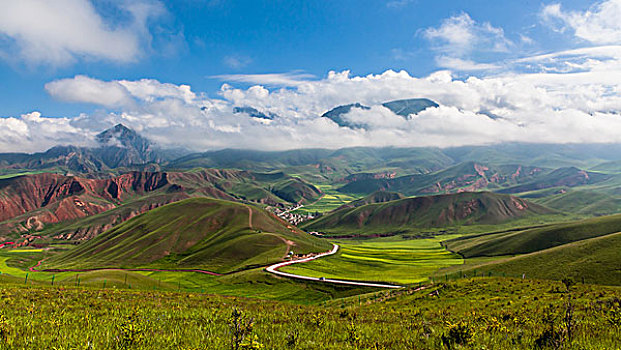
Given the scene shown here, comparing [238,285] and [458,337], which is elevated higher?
[458,337]

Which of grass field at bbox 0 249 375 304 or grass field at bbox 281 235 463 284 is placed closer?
grass field at bbox 0 249 375 304

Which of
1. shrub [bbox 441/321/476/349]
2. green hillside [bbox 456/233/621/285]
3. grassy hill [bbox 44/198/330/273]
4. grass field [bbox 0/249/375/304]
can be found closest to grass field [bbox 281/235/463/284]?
grass field [bbox 0/249/375/304]

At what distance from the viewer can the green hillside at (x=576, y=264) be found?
76.4 metres

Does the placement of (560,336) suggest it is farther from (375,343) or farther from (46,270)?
(46,270)

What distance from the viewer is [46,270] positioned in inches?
6973

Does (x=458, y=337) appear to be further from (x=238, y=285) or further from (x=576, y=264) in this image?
(x=238, y=285)

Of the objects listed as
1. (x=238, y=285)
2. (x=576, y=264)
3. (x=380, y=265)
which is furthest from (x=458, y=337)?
(x=380, y=265)

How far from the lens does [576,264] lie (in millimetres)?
85188

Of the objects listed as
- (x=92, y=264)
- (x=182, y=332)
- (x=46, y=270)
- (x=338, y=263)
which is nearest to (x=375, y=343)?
(x=182, y=332)

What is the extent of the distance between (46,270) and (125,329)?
222m

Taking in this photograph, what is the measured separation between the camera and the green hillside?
251ft

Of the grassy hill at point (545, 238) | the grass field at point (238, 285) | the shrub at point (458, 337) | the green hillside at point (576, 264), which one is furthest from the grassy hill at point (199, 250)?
the shrub at point (458, 337)

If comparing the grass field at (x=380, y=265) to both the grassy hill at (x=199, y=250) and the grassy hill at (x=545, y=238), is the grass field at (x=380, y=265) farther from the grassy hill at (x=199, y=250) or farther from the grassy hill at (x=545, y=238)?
the grassy hill at (x=199, y=250)

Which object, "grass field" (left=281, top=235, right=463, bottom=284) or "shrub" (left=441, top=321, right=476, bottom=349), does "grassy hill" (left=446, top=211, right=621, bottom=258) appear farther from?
"shrub" (left=441, top=321, right=476, bottom=349)
